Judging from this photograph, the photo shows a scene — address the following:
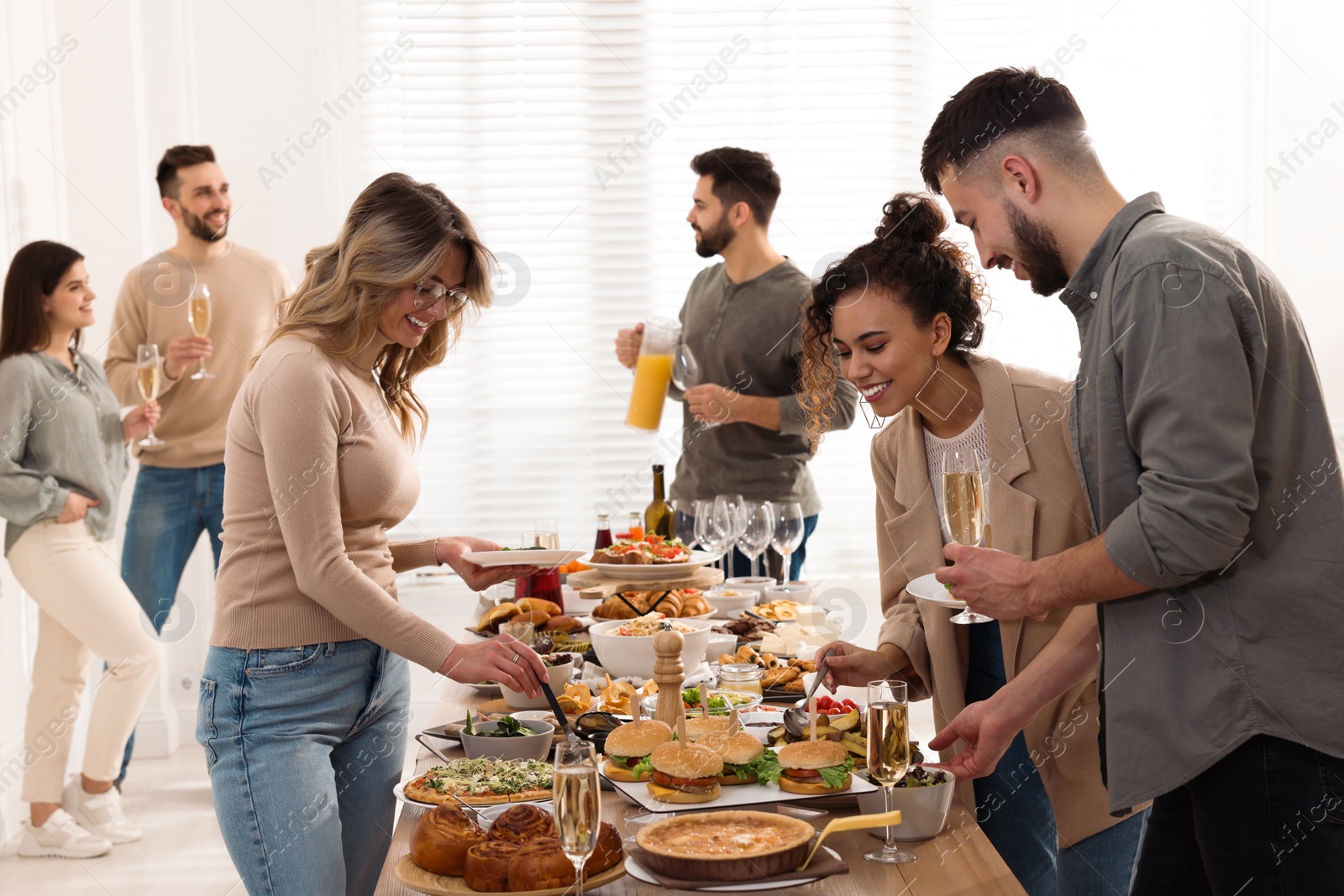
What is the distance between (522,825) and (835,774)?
0.38 metres

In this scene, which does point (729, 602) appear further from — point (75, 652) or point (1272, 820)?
point (75, 652)

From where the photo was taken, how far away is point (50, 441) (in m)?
3.62

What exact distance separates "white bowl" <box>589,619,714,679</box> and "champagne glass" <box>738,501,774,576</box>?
77cm

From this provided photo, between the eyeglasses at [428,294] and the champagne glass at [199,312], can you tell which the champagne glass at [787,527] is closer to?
the eyeglasses at [428,294]

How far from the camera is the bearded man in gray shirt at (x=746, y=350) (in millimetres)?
3670

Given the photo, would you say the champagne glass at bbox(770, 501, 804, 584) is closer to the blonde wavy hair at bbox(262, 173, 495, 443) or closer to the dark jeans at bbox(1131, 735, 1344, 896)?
the blonde wavy hair at bbox(262, 173, 495, 443)

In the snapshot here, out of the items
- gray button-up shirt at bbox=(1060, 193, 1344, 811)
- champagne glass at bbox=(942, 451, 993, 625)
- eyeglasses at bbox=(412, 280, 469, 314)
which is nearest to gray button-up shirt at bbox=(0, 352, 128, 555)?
eyeglasses at bbox=(412, 280, 469, 314)

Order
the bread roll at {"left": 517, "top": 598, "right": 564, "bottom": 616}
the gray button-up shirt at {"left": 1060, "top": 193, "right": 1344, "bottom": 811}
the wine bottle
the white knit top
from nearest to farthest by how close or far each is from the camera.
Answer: the gray button-up shirt at {"left": 1060, "top": 193, "right": 1344, "bottom": 811} → the white knit top → the bread roll at {"left": 517, "top": 598, "right": 564, "bottom": 616} → the wine bottle

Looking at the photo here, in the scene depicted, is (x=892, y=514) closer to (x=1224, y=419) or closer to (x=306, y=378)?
(x=1224, y=419)

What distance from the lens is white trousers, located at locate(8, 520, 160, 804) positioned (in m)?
3.66

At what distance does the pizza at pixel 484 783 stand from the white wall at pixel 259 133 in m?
3.44

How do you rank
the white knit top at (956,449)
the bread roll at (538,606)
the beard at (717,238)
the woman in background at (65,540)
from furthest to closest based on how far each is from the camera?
the beard at (717,238), the woman in background at (65,540), the bread roll at (538,606), the white knit top at (956,449)

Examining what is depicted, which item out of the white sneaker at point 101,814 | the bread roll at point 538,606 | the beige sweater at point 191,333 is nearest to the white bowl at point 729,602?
the bread roll at point 538,606

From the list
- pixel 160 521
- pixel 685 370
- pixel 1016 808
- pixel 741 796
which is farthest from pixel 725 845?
pixel 160 521
